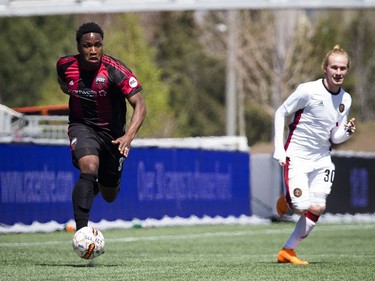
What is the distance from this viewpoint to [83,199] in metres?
9.40

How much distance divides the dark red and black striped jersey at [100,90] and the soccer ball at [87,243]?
1.21 metres

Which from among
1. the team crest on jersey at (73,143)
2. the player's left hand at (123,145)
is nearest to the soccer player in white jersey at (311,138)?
the player's left hand at (123,145)

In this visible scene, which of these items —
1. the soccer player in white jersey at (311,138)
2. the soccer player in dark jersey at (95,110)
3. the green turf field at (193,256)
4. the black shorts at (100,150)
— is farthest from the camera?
the soccer player in white jersey at (311,138)

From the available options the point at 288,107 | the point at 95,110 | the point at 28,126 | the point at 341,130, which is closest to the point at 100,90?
the point at 95,110

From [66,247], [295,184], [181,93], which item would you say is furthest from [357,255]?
[181,93]

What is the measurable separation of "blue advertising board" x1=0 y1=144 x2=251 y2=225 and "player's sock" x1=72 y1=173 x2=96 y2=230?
6.37 m

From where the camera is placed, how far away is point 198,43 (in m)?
60.0

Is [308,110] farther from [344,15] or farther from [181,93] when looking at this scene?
[344,15]

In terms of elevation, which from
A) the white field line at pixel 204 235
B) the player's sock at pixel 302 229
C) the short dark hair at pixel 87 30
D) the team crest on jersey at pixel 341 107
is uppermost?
the short dark hair at pixel 87 30

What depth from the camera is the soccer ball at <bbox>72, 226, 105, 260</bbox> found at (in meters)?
9.00

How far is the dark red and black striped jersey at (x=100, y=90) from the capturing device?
9.73 meters

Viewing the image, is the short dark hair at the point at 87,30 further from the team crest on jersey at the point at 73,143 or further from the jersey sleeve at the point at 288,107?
the jersey sleeve at the point at 288,107

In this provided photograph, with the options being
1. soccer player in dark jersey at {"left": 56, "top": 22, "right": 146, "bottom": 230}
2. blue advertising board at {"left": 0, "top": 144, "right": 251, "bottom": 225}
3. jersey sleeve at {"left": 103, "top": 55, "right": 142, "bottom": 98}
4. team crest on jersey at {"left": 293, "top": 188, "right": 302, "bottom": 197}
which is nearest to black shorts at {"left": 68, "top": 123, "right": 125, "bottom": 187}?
soccer player in dark jersey at {"left": 56, "top": 22, "right": 146, "bottom": 230}

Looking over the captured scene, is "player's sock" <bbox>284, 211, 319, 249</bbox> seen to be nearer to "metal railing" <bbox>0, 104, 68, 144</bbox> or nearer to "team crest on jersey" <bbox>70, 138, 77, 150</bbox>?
"team crest on jersey" <bbox>70, 138, 77, 150</bbox>
